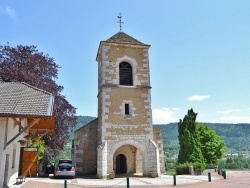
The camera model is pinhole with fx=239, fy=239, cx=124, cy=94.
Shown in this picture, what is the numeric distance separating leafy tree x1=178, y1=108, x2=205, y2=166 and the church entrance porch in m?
4.99

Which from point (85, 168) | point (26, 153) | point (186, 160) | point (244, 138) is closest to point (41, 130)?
point (26, 153)

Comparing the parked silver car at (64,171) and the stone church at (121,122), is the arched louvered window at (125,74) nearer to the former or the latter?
the stone church at (121,122)

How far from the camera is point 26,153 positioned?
15.3 metres

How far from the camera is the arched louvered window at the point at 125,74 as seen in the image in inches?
779

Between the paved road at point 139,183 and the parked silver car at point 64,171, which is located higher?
the parked silver car at point 64,171

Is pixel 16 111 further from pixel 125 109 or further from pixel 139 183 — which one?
pixel 125 109

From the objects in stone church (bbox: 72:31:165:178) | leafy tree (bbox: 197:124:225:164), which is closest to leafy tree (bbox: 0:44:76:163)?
stone church (bbox: 72:31:165:178)

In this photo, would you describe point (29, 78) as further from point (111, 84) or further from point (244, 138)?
point (244, 138)

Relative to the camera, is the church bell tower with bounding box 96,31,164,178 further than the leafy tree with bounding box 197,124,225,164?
No

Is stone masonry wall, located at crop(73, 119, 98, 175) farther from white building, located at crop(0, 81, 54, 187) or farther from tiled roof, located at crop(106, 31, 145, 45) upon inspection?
tiled roof, located at crop(106, 31, 145, 45)

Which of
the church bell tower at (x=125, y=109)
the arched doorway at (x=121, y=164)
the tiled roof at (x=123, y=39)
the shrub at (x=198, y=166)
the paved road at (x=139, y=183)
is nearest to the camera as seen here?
the paved road at (x=139, y=183)

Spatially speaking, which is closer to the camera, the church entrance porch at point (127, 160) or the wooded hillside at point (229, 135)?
the church entrance porch at point (127, 160)

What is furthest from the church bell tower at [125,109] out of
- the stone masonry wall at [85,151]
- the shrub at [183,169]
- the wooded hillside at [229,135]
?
the wooded hillside at [229,135]

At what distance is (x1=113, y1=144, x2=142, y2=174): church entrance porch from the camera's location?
2066 centimetres
